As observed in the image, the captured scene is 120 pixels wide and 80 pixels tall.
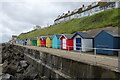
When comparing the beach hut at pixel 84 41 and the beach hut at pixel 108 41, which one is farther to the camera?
the beach hut at pixel 84 41

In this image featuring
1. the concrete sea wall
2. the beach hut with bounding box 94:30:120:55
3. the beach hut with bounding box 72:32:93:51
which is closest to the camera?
the concrete sea wall

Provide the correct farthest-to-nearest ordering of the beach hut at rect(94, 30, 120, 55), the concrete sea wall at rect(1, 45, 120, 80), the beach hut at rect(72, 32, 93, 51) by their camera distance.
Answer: the beach hut at rect(72, 32, 93, 51) → the beach hut at rect(94, 30, 120, 55) → the concrete sea wall at rect(1, 45, 120, 80)

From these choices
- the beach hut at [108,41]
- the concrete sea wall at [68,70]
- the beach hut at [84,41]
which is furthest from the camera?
the beach hut at [84,41]

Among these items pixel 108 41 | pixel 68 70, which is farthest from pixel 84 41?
pixel 68 70

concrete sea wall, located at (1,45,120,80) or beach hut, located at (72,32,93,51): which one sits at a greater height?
beach hut, located at (72,32,93,51)

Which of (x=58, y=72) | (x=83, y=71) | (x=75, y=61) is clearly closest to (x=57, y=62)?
(x=58, y=72)

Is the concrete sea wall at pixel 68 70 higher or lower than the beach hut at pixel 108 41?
lower

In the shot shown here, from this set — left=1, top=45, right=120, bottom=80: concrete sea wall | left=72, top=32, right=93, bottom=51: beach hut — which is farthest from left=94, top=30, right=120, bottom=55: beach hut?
left=1, top=45, right=120, bottom=80: concrete sea wall

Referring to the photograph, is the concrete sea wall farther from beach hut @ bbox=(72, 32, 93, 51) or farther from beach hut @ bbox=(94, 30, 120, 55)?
beach hut @ bbox=(72, 32, 93, 51)

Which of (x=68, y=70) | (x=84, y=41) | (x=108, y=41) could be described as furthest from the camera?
(x=84, y=41)

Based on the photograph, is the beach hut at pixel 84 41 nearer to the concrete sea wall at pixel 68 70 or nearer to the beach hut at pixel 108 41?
the beach hut at pixel 108 41

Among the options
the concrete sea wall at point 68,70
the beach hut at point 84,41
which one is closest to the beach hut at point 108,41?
the beach hut at point 84,41

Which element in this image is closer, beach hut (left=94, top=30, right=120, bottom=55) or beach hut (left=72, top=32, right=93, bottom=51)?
beach hut (left=94, top=30, right=120, bottom=55)

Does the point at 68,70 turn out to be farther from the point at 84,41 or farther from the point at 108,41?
A: the point at 84,41
